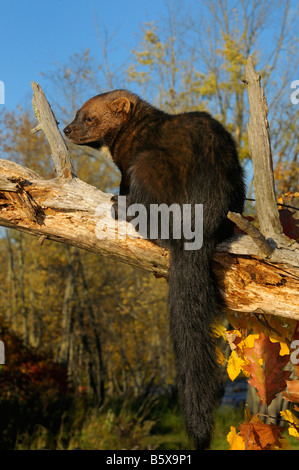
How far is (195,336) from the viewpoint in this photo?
2432 mm

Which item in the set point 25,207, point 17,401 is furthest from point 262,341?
point 17,401

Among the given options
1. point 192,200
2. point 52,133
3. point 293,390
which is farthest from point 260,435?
point 52,133

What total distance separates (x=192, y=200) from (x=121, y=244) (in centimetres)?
50

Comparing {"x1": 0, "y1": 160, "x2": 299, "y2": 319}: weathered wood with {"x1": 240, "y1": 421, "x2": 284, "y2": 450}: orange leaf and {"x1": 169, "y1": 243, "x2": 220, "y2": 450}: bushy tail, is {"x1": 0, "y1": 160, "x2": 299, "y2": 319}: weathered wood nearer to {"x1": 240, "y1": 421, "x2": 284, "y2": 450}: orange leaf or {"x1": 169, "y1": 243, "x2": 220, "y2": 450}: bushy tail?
{"x1": 169, "y1": 243, "x2": 220, "y2": 450}: bushy tail

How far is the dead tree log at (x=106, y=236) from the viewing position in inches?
99.3

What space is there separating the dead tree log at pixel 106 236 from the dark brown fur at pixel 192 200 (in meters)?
0.11

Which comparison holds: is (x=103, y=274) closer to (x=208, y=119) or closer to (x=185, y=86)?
(x=185, y=86)

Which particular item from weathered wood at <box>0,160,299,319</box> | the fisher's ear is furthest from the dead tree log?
the fisher's ear

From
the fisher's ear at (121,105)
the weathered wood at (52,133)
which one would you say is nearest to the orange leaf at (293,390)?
the weathered wood at (52,133)

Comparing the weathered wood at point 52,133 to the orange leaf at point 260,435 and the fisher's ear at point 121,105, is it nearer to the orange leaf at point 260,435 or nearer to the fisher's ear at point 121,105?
the fisher's ear at point 121,105

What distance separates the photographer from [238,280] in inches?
103

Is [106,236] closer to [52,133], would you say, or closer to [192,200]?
[192,200]

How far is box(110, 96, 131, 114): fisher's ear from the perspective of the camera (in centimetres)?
379

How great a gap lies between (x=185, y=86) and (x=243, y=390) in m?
11.9
